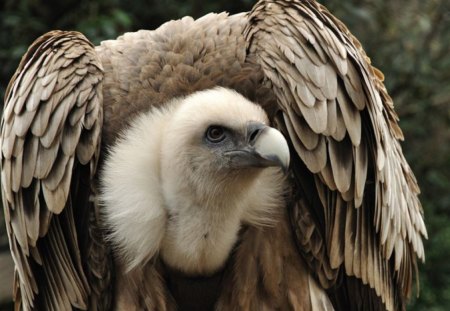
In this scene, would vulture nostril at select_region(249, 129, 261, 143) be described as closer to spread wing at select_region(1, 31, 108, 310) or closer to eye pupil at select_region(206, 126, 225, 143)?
eye pupil at select_region(206, 126, 225, 143)

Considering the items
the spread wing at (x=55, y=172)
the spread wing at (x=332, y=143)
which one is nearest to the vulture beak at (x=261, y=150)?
the spread wing at (x=332, y=143)

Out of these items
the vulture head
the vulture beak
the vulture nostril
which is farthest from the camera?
the vulture head

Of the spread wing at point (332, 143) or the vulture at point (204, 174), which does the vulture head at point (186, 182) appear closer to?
the vulture at point (204, 174)

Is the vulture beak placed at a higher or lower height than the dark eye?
lower

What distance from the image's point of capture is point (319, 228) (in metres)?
4.04

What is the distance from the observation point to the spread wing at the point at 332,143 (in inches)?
153

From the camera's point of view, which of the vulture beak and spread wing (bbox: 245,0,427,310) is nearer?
the vulture beak

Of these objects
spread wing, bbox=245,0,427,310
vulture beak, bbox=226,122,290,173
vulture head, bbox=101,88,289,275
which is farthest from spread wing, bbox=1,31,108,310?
spread wing, bbox=245,0,427,310

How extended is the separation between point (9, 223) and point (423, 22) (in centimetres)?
502

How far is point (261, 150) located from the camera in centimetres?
377

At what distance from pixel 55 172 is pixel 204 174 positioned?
1.97 feet

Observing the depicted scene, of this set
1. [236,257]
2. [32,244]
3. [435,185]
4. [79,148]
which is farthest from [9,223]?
[435,185]

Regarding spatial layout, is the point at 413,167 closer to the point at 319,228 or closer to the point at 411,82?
the point at 411,82

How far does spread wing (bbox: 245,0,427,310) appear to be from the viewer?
12.7 ft
